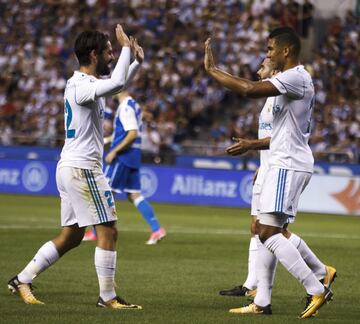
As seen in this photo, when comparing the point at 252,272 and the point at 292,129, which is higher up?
the point at 292,129

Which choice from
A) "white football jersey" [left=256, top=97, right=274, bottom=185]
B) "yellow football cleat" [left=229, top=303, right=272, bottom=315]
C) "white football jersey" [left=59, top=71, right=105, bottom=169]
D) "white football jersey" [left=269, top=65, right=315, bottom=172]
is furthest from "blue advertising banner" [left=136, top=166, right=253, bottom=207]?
"white football jersey" [left=269, top=65, right=315, bottom=172]

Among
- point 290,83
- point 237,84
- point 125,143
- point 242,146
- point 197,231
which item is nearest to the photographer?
point 237,84

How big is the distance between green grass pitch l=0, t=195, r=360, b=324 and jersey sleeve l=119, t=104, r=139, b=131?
1.88 meters

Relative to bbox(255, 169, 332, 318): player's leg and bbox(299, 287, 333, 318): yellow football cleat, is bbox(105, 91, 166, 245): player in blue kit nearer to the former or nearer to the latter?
bbox(255, 169, 332, 318): player's leg

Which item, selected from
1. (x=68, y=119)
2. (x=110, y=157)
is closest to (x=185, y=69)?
(x=110, y=157)

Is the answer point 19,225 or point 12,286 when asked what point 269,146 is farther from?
point 19,225

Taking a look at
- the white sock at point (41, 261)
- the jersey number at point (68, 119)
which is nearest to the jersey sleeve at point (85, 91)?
the jersey number at point (68, 119)

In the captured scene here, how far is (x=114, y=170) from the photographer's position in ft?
56.4

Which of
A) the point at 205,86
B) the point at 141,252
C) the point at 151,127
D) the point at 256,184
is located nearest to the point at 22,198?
A: the point at 151,127

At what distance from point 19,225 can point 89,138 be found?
32.8 ft

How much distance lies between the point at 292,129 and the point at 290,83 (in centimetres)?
49

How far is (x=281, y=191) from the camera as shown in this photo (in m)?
9.40

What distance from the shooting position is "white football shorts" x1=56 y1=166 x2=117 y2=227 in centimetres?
968

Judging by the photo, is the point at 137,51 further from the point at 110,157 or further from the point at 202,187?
the point at 202,187
